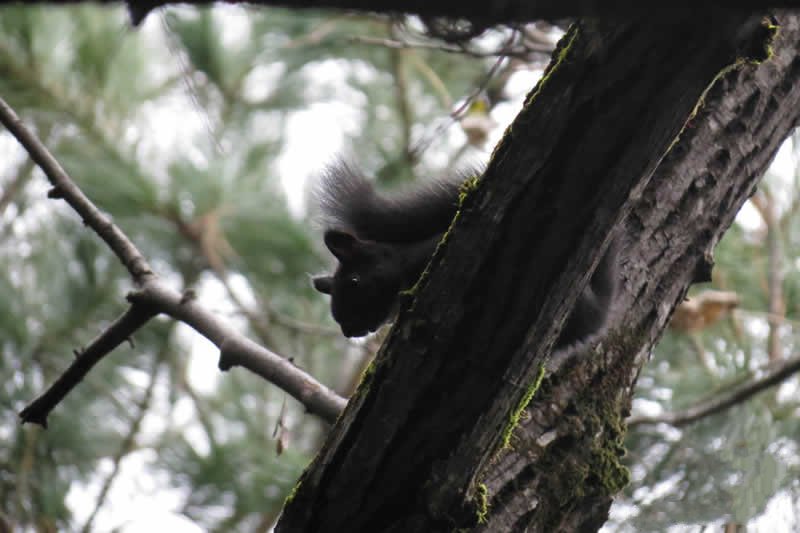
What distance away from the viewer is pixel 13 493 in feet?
10.8

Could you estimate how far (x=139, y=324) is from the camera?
187 cm

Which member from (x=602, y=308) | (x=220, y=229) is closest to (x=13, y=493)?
(x=220, y=229)

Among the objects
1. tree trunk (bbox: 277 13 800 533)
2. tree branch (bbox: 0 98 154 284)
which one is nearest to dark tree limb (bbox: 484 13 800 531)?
tree trunk (bbox: 277 13 800 533)

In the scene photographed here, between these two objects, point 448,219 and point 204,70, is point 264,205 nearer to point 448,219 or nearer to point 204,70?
point 204,70

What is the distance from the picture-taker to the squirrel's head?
83.1 inches

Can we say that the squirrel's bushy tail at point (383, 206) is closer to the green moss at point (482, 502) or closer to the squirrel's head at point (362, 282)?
the squirrel's head at point (362, 282)

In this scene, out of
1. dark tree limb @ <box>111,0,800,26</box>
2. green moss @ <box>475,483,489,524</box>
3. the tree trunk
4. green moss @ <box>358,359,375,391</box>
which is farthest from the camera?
green moss @ <box>475,483,489,524</box>

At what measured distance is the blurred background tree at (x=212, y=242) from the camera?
283cm

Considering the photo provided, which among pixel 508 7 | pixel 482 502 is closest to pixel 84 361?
pixel 482 502

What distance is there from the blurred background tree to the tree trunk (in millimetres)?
743

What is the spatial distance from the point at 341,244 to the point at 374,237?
0.35ft

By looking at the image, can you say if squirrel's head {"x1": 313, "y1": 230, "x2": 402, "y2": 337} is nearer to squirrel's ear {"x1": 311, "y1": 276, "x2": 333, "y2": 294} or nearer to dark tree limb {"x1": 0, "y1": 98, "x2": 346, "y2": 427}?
squirrel's ear {"x1": 311, "y1": 276, "x2": 333, "y2": 294}

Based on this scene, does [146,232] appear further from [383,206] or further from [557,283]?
[557,283]

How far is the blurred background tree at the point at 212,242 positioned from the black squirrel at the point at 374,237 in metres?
0.51
